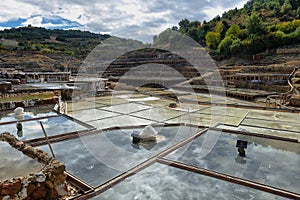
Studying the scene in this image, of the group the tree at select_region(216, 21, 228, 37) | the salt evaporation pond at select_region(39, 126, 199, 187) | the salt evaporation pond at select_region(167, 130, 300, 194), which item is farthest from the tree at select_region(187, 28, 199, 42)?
the salt evaporation pond at select_region(167, 130, 300, 194)

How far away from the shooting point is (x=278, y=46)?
102 ft

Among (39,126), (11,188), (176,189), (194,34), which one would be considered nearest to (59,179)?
(11,188)

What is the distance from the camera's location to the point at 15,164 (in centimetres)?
391

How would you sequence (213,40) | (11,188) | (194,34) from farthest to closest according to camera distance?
(194,34), (213,40), (11,188)

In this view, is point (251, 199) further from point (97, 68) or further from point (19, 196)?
point (97, 68)

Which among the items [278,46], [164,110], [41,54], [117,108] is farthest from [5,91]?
[278,46]

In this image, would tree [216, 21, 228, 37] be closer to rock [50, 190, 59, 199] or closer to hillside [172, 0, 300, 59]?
hillside [172, 0, 300, 59]

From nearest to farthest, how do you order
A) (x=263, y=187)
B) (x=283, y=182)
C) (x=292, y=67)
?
1. (x=263, y=187)
2. (x=283, y=182)
3. (x=292, y=67)

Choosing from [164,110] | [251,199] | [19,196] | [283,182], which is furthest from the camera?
[164,110]

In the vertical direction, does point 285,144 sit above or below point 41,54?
below

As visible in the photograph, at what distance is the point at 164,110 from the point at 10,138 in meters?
6.85

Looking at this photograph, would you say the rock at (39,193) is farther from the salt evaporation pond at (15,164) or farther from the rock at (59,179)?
the salt evaporation pond at (15,164)

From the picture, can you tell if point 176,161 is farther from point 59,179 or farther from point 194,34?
point 194,34

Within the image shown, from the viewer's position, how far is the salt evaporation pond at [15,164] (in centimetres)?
360
